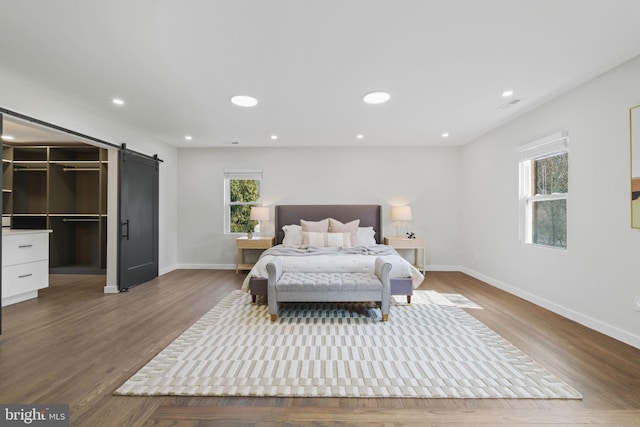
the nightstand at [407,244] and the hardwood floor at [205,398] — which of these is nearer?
the hardwood floor at [205,398]

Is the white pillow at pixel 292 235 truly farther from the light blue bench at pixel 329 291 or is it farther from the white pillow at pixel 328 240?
the light blue bench at pixel 329 291

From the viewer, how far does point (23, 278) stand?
3676mm

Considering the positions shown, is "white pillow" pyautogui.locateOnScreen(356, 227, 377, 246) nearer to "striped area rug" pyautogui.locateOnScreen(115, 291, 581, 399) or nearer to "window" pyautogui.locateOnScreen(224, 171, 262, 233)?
"striped area rug" pyautogui.locateOnScreen(115, 291, 581, 399)

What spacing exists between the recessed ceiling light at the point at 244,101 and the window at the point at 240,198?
250 cm

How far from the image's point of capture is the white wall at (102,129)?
9.29 feet

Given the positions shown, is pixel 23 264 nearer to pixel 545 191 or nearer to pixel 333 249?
pixel 333 249

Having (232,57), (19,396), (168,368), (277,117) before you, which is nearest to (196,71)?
(232,57)

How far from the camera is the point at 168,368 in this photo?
6.82ft

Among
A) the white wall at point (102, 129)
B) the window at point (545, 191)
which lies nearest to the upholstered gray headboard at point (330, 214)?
the white wall at point (102, 129)

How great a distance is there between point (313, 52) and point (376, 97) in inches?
44.5

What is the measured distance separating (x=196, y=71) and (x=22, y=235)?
3372 mm

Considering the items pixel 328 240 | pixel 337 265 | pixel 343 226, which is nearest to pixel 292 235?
pixel 328 240

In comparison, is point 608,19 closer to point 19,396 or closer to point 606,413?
point 606,413

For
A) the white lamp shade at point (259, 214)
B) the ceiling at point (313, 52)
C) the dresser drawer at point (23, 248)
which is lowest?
the dresser drawer at point (23, 248)
